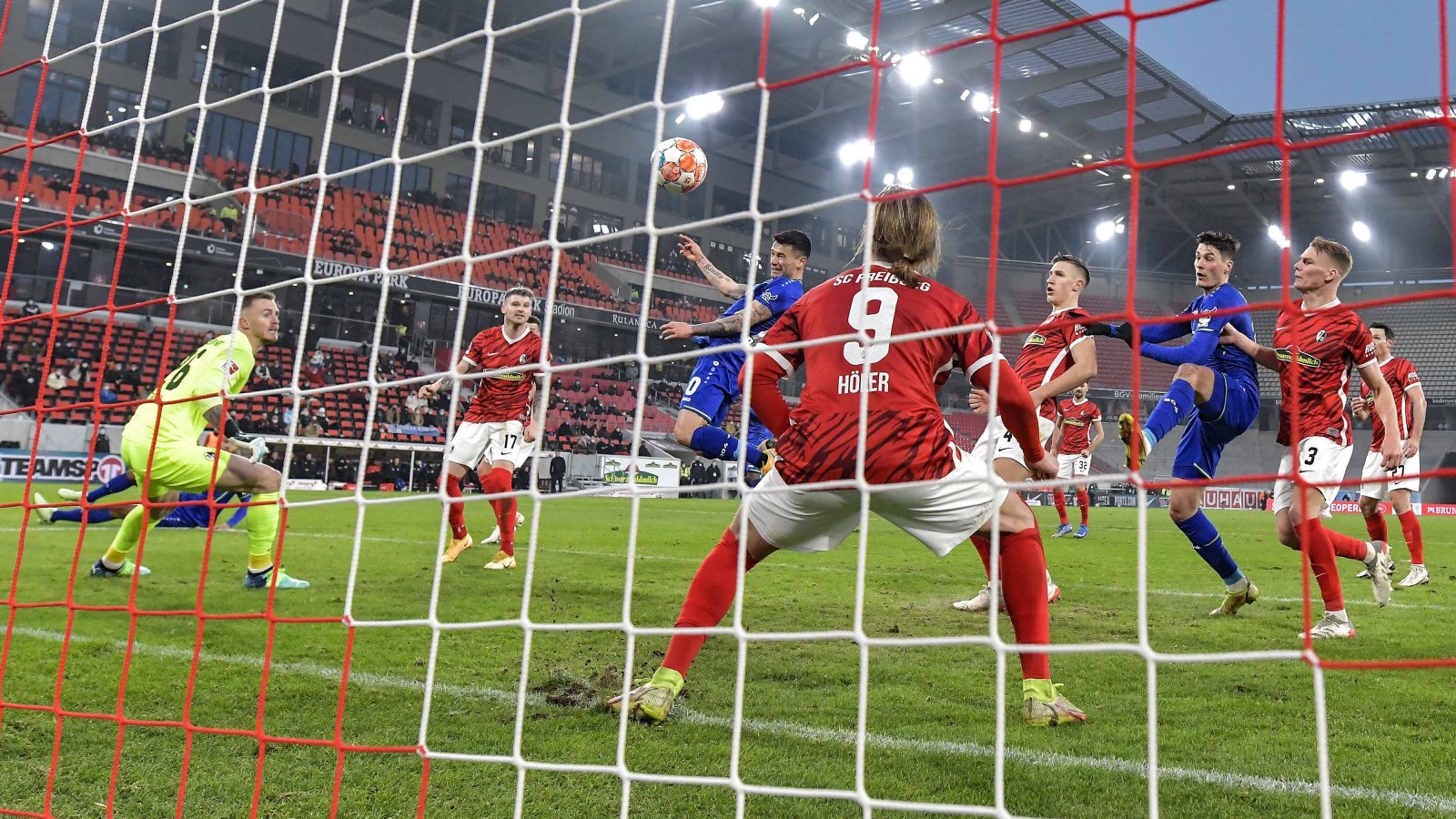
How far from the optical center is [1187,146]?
28.9 meters

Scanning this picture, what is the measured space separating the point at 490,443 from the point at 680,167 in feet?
11.0

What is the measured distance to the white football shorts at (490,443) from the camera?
300 inches

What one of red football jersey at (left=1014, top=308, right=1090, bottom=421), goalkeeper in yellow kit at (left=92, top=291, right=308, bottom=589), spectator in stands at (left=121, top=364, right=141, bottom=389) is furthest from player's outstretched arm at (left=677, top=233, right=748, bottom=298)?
spectator in stands at (left=121, top=364, right=141, bottom=389)

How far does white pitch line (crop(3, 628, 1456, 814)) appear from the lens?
245cm

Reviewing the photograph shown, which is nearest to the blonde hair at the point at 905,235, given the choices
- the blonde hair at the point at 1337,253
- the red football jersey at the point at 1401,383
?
the blonde hair at the point at 1337,253

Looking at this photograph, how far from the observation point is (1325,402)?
517 cm

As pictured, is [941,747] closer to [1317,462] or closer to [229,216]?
[1317,462]

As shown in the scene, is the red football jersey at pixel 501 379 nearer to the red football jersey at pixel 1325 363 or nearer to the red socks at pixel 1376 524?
the red football jersey at pixel 1325 363

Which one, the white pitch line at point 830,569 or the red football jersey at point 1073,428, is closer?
the white pitch line at point 830,569

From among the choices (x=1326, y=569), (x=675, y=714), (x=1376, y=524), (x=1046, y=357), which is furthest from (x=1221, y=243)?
(x=675, y=714)

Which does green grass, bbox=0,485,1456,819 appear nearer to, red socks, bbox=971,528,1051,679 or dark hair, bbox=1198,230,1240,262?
red socks, bbox=971,528,1051,679

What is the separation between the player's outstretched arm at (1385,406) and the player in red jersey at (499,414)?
17.7ft

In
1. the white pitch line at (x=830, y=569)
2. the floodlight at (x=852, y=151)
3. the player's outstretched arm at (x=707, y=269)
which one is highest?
the floodlight at (x=852, y=151)

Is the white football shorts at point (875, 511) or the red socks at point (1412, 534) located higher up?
the red socks at point (1412, 534)
